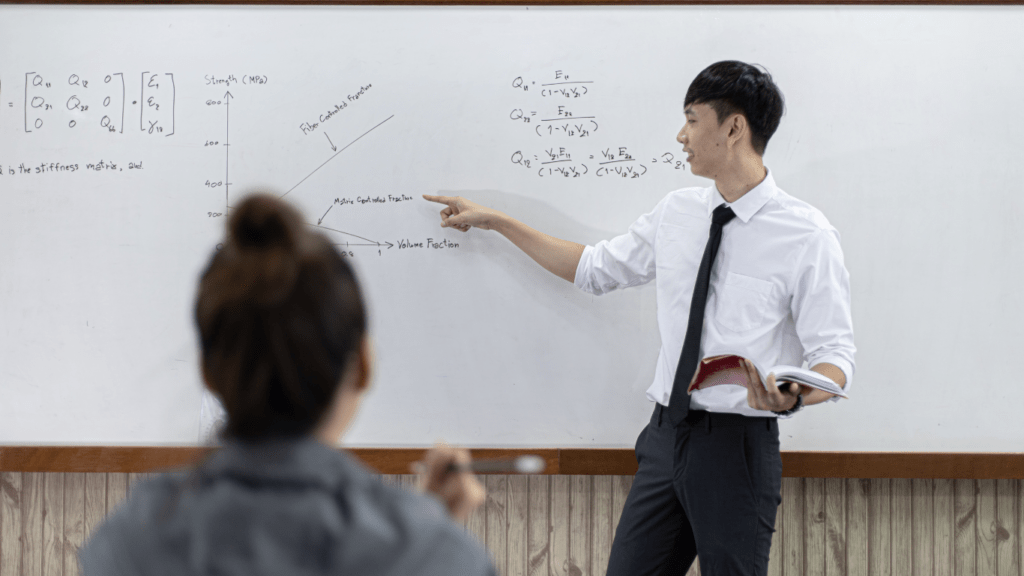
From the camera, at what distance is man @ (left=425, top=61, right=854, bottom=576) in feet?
4.01

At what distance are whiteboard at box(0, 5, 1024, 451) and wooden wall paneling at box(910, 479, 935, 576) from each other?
0.52 feet

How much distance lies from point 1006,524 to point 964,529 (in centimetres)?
10

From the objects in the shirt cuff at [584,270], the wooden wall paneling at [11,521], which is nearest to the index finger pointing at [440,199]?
the shirt cuff at [584,270]

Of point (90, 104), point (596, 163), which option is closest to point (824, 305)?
point (596, 163)

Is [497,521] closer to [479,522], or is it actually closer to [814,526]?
[479,522]

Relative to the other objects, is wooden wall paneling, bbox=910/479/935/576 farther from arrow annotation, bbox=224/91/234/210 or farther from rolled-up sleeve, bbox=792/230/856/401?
arrow annotation, bbox=224/91/234/210

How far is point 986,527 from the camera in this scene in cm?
160

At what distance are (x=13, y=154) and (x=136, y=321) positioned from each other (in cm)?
Result: 50

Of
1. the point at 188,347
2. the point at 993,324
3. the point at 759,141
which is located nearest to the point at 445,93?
the point at 759,141

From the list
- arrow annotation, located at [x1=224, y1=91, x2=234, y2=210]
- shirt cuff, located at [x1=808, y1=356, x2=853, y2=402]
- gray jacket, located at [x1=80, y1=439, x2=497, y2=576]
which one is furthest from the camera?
arrow annotation, located at [x1=224, y1=91, x2=234, y2=210]

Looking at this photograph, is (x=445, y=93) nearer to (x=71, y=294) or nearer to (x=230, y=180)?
(x=230, y=180)

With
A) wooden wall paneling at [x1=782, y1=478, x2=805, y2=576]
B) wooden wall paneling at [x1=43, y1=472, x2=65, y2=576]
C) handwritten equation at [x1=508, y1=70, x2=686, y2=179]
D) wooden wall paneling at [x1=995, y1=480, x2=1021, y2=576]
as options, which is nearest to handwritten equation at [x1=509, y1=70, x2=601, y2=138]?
handwritten equation at [x1=508, y1=70, x2=686, y2=179]

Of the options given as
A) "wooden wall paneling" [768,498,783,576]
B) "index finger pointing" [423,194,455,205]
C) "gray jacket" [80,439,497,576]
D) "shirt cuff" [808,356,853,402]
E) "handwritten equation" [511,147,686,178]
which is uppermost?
"handwritten equation" [511,147,686,178]

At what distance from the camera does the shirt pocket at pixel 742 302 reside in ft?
4.12
